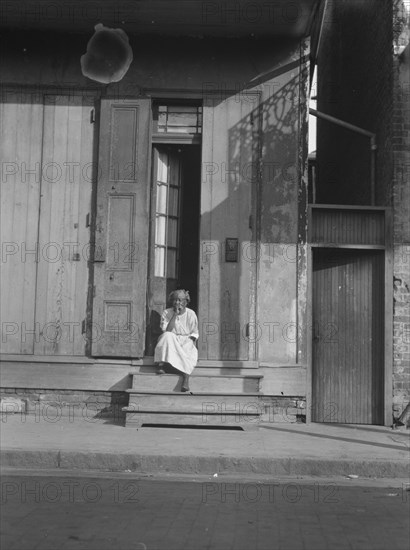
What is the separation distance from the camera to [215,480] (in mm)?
6887

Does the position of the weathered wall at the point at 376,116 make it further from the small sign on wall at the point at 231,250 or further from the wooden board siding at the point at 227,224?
the small sign on wall at the point at 231,250

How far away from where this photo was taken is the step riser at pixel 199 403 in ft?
29.6

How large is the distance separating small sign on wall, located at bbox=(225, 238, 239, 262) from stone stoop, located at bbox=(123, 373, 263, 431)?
5.22 feet

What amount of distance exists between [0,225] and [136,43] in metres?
3.16

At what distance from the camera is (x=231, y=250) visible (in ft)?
31.8

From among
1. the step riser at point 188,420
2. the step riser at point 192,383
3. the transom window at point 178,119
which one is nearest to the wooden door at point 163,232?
the transom window at point 178,119

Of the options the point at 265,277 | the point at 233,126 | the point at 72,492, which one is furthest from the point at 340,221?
the point at 72,492

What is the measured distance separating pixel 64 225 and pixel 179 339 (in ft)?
7.38

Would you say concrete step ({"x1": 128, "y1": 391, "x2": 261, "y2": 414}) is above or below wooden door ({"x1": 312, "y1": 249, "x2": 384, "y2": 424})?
below

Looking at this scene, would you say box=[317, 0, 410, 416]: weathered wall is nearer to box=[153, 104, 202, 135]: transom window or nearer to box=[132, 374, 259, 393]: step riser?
box=[132, 374, 259, 393]: step riser

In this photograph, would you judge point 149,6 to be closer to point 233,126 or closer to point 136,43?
point 136,43

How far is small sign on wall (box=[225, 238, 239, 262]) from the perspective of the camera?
966 cm

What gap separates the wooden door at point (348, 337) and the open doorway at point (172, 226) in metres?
1.98

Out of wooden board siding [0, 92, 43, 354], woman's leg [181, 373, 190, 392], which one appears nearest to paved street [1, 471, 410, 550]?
woman's leg [181, 373, 190, 392]
